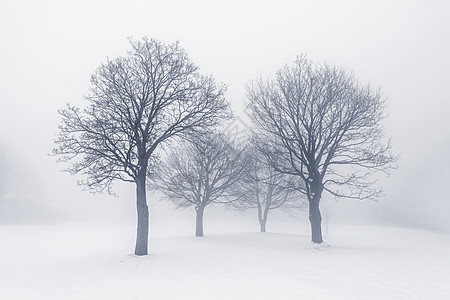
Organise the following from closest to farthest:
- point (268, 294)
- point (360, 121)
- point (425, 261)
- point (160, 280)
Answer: point (268, 294)
point (160, 280)
point (425, 261)
point (360, 121)

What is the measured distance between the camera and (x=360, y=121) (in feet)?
78.9

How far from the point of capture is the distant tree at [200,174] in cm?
3170

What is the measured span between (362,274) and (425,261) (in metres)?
7.11

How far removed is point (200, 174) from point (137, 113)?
518 inches

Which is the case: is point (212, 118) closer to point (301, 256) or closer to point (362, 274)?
point (301, 256)

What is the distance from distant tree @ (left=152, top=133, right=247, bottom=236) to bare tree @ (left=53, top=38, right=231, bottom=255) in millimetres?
9762

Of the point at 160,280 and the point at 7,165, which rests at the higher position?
the point at 7,165

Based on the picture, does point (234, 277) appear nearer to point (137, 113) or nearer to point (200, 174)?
point (137, 113)

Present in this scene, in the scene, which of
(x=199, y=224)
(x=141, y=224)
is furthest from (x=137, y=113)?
(x=199, y=224)

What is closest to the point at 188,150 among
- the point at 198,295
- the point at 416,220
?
the point at 198,295

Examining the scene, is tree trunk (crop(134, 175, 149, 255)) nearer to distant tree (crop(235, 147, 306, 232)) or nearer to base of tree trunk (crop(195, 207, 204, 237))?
base of tree trunk (crop(195, 207, 204, 237))

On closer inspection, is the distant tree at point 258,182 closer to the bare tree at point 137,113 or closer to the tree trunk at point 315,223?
the tree trunk at point 315,223

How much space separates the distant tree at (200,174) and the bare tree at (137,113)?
384 inches

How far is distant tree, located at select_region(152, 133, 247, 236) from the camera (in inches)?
1248
